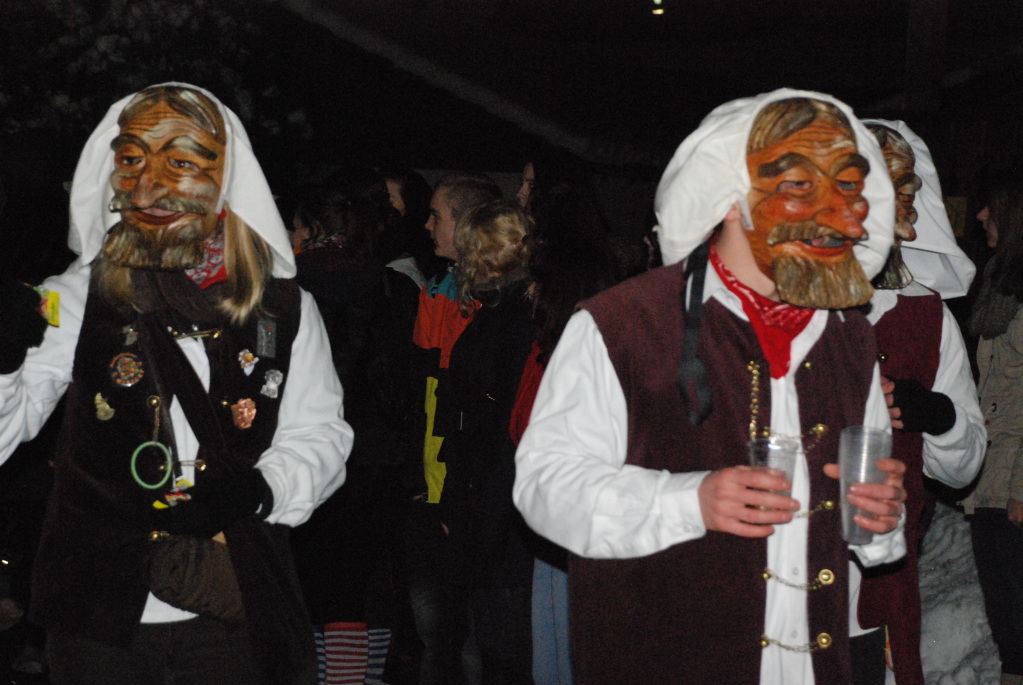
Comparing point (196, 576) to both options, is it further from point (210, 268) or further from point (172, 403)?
point (210, 268)

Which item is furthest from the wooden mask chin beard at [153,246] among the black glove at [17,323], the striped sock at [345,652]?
the striped sock at [345,652]

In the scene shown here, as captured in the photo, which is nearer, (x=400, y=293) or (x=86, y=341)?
(x=86, y=341)

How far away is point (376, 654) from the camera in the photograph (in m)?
5.11

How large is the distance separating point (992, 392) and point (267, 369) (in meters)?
3.19

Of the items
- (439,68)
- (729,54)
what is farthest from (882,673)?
(439,68)

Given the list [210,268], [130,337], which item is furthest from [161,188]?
[130,337]

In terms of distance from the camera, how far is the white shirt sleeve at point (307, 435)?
3.03m

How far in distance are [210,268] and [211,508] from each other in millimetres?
684

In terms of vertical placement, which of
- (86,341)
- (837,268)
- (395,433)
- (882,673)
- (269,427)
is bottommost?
(882,673)

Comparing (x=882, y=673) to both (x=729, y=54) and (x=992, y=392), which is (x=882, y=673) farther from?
(x=729, y=54)

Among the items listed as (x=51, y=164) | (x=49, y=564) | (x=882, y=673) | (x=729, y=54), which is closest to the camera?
(x=49, y=564)

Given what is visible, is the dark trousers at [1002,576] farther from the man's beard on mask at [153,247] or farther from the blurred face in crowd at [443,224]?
the man's beard on mask at [153,247]

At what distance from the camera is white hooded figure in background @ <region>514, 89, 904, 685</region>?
2.41 m

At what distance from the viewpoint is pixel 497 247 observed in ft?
15.6
